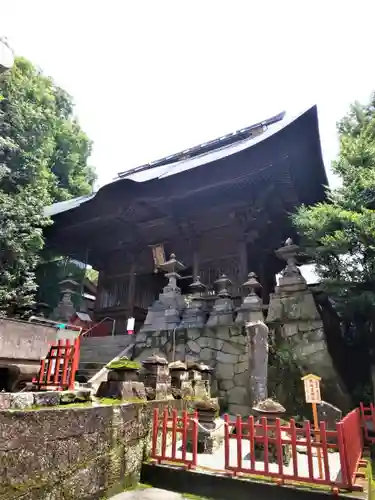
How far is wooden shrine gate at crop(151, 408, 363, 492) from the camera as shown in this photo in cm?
355

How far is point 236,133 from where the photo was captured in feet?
57.1

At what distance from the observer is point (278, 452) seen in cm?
373

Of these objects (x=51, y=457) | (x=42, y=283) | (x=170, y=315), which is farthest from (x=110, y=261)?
(x=51, y=457)

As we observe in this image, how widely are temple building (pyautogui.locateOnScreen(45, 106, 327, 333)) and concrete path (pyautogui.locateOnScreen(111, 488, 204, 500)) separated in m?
7.49

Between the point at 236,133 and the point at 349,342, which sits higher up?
the point at 236,133

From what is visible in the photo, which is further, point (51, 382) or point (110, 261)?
point (110, 261)

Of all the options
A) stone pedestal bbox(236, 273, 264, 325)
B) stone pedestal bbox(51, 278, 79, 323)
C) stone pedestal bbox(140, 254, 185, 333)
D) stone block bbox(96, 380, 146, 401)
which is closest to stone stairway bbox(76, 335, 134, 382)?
stone pedestal bbox(140, 254, 185, 333)

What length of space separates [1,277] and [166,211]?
20.3 feet

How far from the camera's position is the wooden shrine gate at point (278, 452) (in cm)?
355

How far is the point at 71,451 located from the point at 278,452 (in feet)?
7.46

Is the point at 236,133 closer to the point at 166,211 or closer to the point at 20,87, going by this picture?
the point at 166,211

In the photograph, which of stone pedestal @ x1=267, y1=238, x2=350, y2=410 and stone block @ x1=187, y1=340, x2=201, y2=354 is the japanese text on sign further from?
stone block @ x1=187, y1=340, x2=201, y2=354

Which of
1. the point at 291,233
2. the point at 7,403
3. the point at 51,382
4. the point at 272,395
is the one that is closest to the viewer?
the point at 7,403

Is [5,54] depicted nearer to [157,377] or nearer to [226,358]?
[157,377]
